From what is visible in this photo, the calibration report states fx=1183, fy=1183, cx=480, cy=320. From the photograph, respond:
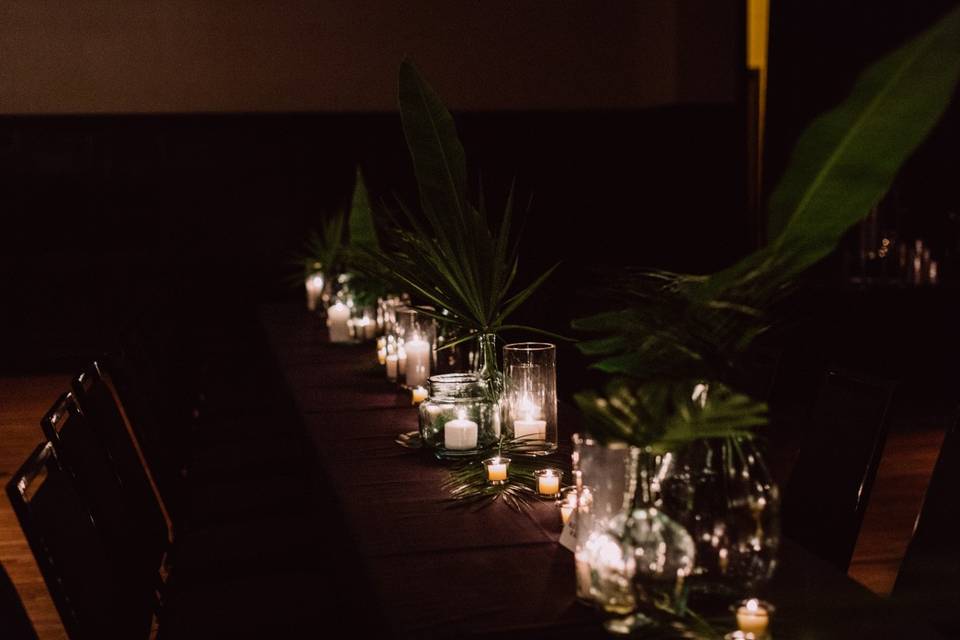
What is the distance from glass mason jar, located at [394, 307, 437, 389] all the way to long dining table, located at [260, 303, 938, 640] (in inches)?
19.7

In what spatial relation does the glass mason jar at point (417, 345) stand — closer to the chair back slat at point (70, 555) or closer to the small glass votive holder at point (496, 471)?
the small glass votive holder at point (496, 471)

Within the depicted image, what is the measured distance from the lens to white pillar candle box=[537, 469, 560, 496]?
203 cm

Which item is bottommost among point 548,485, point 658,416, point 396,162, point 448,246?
point 548,485

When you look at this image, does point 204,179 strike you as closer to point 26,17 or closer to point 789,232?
point 26,17

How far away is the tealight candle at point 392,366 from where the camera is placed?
3283mm

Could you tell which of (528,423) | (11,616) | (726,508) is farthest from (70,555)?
(726,508)

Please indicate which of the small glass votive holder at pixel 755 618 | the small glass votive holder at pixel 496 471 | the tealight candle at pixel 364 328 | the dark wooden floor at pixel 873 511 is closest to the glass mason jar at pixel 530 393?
the small glass votive holder at pixel 496 471

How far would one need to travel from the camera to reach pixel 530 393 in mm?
2291

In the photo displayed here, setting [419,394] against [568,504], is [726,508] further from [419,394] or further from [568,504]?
[419,394]

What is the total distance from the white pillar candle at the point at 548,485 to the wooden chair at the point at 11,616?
0.86 m

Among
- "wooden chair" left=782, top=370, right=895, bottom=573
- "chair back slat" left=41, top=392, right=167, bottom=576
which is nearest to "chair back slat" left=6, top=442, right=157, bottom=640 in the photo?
"chair back slat" left=41, top=392, right=167, bottom=576

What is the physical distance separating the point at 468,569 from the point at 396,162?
22.2ft

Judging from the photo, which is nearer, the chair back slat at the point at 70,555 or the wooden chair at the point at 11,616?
the wooden chair at the point at 11,616

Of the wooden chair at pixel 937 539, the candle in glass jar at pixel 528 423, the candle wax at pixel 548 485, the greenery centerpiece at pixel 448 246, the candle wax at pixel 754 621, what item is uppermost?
the greenery centerpiece at pixel 448 246
